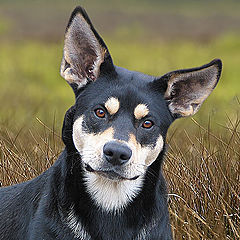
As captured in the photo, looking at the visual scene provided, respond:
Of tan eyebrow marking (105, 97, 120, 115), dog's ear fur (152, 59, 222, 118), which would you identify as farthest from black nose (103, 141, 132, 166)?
dog's ear fur (152, 59, 222, 118)

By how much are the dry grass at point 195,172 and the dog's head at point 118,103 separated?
664 millimetres

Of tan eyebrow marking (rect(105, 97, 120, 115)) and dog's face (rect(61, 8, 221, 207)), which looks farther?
tan eyebrow marking (rect(105, 97, 120, 115))

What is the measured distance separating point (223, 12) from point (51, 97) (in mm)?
26401


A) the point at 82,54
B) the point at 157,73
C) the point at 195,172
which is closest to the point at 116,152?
the point at 82,54

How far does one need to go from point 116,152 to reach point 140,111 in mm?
401

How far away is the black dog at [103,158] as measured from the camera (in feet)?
11.6

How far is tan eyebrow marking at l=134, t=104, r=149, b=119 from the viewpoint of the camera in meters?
3.62

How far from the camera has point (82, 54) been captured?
12.7 feet

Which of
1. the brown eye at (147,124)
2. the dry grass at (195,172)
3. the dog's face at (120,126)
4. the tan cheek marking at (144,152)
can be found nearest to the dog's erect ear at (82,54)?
the dog's face at (120,126)

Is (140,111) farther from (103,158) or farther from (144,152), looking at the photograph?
(103,158)

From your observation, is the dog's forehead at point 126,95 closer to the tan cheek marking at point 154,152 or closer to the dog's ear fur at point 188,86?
the dog's ear fur at point 188,86

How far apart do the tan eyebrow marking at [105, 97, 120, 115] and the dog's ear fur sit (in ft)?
1.16

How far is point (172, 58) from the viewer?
17766 mm

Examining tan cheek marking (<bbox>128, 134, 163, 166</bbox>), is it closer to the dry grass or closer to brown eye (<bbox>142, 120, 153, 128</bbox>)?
brown eye (<bbox>142, 120, 153, 128</bbox>)
